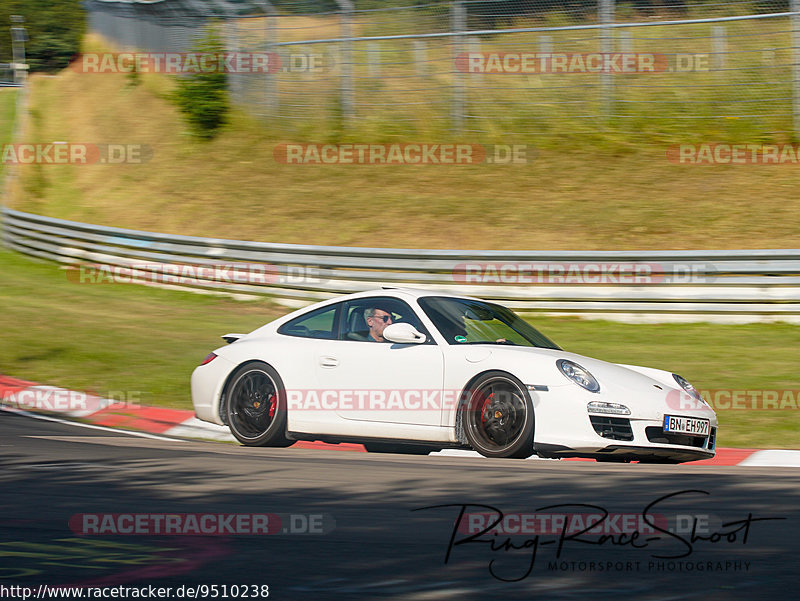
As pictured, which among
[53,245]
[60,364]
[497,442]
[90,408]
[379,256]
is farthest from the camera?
[53,245]

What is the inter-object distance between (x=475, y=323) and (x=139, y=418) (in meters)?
3.27

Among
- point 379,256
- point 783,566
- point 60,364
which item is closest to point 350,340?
point 783,566

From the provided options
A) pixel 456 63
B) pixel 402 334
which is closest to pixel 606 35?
pixel 456 63

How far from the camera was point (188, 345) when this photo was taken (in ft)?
41.0

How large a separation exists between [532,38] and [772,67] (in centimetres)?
414

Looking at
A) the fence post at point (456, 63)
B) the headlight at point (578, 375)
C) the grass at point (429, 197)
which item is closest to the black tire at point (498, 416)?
the headlight at point (578, 375)

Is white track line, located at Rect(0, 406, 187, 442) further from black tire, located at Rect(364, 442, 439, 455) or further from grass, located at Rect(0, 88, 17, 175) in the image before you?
grass, located at Rect(0, 88, 17, 175)

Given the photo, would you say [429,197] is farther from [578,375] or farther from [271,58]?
[578,375]

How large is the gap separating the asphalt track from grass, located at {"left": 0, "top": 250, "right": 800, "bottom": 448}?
2.53 m

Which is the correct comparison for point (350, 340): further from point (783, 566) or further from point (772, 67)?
point (772, 67)

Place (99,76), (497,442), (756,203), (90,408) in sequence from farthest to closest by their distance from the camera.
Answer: (99,76), (756,203), (90,408), (497,442)

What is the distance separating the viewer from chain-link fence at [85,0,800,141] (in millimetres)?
17203

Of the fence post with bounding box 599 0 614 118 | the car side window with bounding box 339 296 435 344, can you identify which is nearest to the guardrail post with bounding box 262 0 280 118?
the fence post with bounding box 599 0 614 118

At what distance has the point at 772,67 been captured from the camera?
16.8 meters
